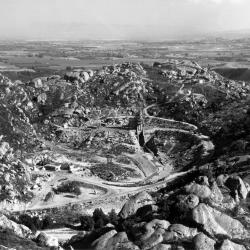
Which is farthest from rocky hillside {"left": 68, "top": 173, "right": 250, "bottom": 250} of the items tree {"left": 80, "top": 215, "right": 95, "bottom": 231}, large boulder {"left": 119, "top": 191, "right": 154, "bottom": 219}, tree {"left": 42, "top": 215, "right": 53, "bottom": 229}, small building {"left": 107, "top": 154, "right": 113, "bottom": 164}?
small building {"left": 107, "top": 154, "right": 113, "bottom": 164}

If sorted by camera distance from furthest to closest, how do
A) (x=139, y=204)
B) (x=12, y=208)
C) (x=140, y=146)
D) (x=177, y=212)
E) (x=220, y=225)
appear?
1. (x=140, y=146)
2. (x=12, y=208)
3. (x=139, y=204)
4. (x=177, y=212)
5. (x=220, y=225)

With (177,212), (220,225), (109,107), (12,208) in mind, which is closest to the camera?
(220,225)

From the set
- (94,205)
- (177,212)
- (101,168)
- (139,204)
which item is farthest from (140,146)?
(177,212)

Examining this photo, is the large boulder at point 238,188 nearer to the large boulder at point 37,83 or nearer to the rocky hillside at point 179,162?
the rocky hillside at point 179,162

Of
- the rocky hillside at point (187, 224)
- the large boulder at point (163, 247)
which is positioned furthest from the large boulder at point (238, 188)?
the large boulder at point (163, 247)

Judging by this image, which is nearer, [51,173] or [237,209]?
[237,209]

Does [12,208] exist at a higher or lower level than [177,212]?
lower

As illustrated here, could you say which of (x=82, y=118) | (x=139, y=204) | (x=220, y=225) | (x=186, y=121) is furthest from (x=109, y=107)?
(x=220, y=225)

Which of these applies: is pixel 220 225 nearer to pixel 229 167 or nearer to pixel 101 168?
pixel 229 167
